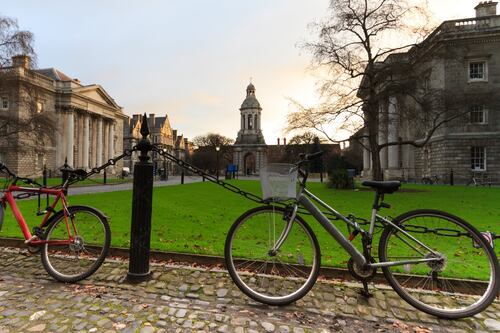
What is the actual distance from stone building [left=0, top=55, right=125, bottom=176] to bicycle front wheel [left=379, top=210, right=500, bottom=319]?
34654mm

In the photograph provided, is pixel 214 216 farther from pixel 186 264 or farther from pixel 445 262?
pixel 445 262

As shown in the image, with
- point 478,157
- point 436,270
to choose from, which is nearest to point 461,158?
point 478,157

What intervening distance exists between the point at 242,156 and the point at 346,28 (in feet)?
209

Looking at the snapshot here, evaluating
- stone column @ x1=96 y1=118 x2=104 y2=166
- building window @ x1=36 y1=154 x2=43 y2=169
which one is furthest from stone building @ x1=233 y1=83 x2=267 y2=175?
building window @ x1=36 y1=154 x2=43 y2=169

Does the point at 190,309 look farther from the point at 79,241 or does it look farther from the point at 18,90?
the point at 18,90

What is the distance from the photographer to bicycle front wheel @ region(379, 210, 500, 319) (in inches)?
127

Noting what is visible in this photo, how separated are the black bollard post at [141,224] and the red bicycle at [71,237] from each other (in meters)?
0.34

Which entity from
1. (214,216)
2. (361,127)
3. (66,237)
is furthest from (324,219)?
(361,127)

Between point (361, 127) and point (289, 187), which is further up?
point (361, 127)

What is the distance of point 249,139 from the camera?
85.3 m

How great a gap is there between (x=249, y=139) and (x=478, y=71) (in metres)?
58.1

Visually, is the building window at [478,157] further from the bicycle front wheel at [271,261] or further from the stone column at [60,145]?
the stone column at [60,145]

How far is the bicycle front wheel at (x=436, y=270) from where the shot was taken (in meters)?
3.22

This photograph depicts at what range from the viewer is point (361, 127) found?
22.9 meters
